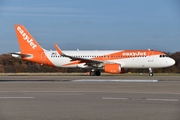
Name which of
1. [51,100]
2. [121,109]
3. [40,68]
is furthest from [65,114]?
[40,68]

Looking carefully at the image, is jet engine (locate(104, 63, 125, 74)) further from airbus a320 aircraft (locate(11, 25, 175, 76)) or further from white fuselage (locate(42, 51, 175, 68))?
white fuselage (locate(42, 51, 175, 68))

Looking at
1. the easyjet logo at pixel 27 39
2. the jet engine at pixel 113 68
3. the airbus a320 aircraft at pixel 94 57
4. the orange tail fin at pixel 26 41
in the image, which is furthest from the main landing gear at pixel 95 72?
the easyjet logo at pixel 27 39

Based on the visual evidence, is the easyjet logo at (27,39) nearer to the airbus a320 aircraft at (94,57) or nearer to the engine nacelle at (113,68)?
the airbus a320 aircraft at (94,57)

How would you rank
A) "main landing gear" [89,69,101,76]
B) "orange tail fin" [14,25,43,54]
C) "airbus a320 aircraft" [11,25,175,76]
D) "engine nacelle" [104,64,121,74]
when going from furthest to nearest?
"orange tail fin" [14,25,43,54] → "main landing gear" [89,69,101,76] → "airbus a320 aircraft" [11,25,175,76] → "engine nacelle" [104,64,121,74]

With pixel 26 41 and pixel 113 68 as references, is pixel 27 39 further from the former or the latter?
pixel 113 68

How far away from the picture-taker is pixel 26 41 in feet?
151

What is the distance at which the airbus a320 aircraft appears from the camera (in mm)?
42406

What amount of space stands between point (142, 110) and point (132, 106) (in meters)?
0.94

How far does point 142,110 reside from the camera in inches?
472

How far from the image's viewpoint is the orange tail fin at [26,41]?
45594 millimetres

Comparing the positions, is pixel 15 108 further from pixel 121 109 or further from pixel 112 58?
pixel 112 58

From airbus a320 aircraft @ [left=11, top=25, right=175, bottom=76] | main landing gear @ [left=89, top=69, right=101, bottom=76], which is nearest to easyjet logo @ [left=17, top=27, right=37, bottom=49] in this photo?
airbus a320 aircraft @ [left=11, top=25, right=175, bottom=76]

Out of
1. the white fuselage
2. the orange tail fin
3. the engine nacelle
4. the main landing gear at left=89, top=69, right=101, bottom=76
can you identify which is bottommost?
the main landing gear at left=89, top=69, right=101, bottom=76

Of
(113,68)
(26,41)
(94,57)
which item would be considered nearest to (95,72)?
(94,57)
